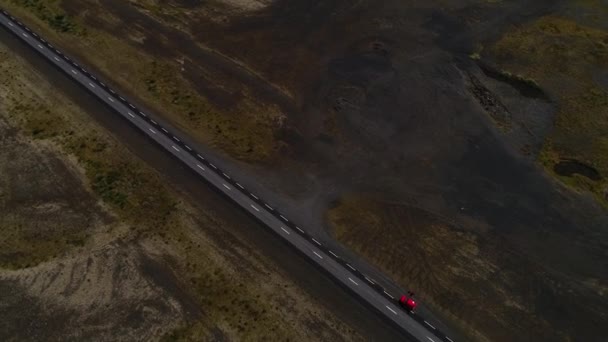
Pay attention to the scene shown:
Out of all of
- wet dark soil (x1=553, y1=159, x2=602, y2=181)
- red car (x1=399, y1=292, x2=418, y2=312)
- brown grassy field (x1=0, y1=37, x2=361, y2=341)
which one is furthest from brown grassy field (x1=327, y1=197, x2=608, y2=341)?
wet dark soil (x1=553, y1=159, x2=602, y2=181)

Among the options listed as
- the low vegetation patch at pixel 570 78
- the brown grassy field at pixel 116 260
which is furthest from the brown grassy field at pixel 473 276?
the low vegetation patch at pixel 570 78

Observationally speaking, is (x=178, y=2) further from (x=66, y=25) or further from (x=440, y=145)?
(x=440, y=145)

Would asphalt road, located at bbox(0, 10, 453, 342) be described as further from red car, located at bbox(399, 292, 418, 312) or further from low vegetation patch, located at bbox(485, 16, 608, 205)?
low vegetation patch, located at bbox(485, 16, 608, 205)

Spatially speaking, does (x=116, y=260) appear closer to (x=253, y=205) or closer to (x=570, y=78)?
(x=253, y=205)

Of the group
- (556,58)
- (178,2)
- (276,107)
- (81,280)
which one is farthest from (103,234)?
(556,58)

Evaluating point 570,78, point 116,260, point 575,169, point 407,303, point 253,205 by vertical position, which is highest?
point 570,78

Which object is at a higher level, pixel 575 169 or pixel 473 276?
pixel 575 169

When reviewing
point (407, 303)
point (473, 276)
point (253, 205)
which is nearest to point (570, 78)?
point (473, 276)
